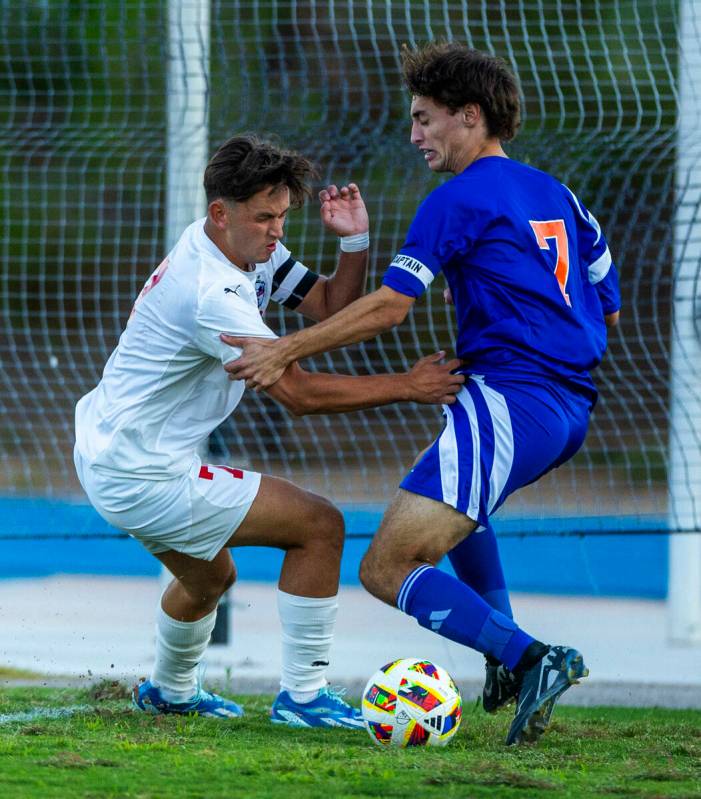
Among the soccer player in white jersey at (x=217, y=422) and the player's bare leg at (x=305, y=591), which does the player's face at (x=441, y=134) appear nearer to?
the soccer player in white jersey at (x=217, y=422)

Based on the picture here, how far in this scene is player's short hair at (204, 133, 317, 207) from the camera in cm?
426

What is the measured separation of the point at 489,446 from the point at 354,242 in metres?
1.06

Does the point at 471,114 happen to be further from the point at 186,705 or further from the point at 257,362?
the point at 186,705

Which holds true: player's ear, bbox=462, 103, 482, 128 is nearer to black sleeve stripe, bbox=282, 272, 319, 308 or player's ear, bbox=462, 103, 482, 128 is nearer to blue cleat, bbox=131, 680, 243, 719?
black sleeve stripe, bbox=282, 272, 319, 308

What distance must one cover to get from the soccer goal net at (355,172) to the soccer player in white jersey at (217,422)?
1.78 m

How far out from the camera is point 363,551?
12.5m

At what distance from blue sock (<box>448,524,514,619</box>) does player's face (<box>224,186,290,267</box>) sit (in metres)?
1.21

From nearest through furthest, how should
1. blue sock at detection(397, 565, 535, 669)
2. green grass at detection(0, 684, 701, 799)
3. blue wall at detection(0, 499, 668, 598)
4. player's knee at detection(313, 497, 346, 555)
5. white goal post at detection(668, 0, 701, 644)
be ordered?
green grass at detection(0, 684, 701, 799) → blue sock at detection(397, 565, 535, 669) → player's knee at detection(313, 497, 346, 555) → white goal post at detection(668, 0, 701, 644) → blue wall at detection(0, 499, 668, 598)

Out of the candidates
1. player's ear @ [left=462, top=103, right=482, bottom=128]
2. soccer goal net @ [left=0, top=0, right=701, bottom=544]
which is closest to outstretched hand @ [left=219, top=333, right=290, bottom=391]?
player's ear @ [left=462, top=103, right=482, bottom=128]

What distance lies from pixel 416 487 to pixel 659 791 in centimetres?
118

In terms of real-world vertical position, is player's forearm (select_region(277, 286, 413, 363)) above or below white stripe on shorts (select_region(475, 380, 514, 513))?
above

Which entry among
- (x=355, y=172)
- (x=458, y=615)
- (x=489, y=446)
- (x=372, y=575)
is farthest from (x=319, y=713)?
(x=355, y=172)

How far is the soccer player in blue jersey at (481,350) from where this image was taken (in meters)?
4.03

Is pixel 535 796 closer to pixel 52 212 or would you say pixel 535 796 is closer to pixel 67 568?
pixel 67 568
